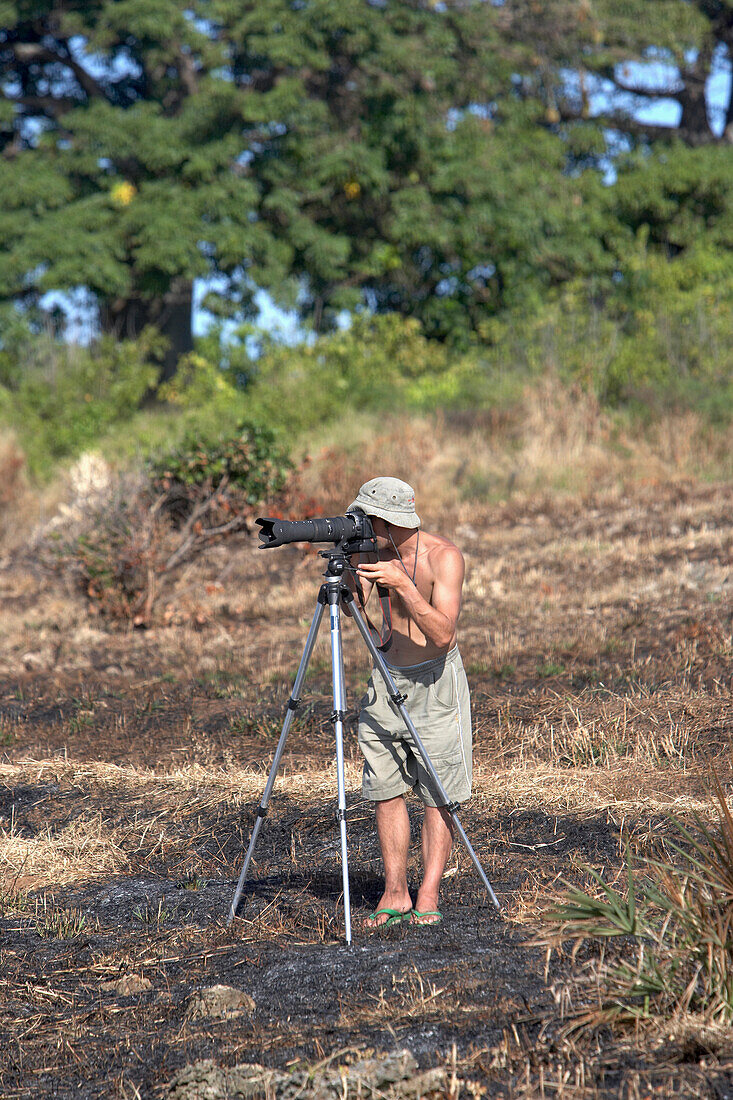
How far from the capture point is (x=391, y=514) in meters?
4.11

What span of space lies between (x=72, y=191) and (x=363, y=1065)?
64.3ft

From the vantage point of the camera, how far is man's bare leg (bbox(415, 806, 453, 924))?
4129 millimetres

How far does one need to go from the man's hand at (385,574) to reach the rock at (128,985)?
1.61 m

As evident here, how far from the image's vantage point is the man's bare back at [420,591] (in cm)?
397

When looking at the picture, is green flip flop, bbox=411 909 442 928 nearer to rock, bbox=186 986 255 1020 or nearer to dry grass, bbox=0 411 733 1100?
Answer: dry grass, bbox=0 411 733 1100

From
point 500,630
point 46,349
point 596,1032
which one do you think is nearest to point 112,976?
point 596,1032

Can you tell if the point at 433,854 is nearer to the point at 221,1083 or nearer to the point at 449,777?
the point at 449,777

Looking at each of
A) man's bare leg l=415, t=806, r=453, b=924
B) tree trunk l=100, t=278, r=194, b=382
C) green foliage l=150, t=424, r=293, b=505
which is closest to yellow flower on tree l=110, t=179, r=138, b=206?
tree trunk l=100, t=278, r=194, b=382

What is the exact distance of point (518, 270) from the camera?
68.4 feet

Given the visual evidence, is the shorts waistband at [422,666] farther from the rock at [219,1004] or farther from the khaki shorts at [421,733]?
the rock at [219,1004]

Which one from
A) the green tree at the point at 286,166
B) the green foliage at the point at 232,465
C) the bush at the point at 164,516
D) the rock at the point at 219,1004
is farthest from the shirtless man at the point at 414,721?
the green tree at the point at 286,166

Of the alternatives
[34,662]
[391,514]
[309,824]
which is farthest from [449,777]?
[34,662]

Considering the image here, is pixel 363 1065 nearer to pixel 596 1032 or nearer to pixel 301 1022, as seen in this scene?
pixel 301 1022

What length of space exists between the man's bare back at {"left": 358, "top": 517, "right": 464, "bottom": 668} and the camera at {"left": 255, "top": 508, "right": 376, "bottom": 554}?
9cm
